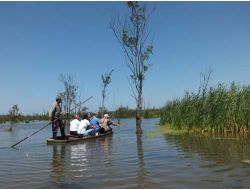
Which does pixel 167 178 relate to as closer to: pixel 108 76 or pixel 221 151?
pixel 221 151

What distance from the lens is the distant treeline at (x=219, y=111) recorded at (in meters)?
16.7

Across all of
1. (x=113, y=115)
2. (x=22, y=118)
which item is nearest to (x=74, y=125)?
(x=113, y=115)

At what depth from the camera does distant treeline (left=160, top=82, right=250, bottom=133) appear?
16719 millimetres

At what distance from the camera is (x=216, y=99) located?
17.9m

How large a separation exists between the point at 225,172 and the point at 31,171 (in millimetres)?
4411

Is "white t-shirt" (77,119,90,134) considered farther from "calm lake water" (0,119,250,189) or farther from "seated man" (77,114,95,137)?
"calm lake water" (0,119,250,189)

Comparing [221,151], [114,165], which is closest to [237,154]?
[221,151]

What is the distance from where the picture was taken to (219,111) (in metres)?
17.2

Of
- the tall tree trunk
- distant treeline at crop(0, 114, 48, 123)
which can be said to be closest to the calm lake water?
the tall tree trunk

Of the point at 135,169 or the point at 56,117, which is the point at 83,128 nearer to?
the point at 56,117

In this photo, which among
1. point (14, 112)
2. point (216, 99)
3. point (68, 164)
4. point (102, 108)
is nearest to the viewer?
point (68, 164)

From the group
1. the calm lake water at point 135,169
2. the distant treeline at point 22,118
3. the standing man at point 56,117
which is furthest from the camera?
the distant treeline at point 22,118

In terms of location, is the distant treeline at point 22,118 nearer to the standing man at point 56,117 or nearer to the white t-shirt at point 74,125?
the white t-shirt at point 74,125

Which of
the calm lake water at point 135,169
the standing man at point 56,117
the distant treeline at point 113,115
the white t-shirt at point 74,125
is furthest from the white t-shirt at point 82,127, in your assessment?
the distant treeline at point 113,115
